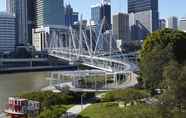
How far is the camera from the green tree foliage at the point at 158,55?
37969mm

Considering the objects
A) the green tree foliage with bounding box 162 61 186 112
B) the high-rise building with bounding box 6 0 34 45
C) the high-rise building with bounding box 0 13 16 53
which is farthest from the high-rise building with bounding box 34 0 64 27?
the green tree foliage with bounding box 162 61 186 112

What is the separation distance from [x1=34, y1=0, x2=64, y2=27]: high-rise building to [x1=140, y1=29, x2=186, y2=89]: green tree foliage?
456ft

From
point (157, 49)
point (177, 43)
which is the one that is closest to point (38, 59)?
point (177, 43)

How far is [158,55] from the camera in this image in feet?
130

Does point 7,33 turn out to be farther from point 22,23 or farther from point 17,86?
point 17,86

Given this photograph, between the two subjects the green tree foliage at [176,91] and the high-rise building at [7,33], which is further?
the high-rise building at [7,33]

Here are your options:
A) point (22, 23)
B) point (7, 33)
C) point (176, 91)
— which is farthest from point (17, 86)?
point (22, 23)

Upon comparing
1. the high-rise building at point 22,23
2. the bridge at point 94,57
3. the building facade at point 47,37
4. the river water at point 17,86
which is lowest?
the river water at point 17,86

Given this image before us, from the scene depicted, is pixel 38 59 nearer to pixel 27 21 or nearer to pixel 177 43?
pixel 27 21

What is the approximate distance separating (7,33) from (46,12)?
1635 inches

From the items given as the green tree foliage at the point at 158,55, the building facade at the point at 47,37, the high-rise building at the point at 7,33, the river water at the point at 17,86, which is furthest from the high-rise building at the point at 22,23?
the green tree foliage at the point at 158,55

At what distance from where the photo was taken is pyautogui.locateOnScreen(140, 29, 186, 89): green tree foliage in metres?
38.0

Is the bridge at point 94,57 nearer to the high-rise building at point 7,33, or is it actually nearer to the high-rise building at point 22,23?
the high-rise building at point 7,33

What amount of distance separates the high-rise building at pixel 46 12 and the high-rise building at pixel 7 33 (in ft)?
125
